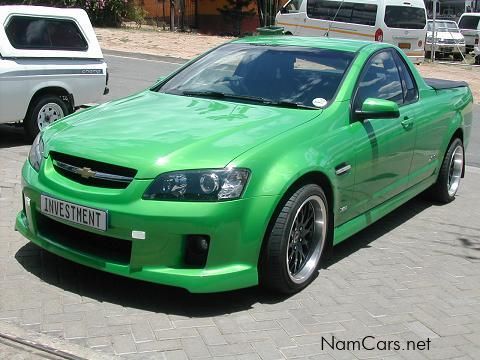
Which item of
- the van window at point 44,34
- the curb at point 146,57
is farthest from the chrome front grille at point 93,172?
the curb at point 146,57

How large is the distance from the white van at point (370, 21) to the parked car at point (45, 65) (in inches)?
479

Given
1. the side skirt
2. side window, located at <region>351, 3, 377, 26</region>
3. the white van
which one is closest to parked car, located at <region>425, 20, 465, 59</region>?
the white van

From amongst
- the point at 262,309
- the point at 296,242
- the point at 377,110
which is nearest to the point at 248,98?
the point at 377,110

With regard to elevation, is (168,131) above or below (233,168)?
above

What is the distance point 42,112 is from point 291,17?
46.2 feet

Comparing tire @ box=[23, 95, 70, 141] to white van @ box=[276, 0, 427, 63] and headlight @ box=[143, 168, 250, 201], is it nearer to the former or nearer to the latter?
headlight @ box=[143, 168, 250, 201]

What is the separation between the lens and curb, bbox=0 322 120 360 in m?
3.42

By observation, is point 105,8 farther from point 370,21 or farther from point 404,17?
point 404,17

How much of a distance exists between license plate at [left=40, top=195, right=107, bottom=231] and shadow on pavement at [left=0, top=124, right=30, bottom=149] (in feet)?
14.9

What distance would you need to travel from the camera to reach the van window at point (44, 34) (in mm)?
7988

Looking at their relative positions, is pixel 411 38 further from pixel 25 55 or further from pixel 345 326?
pixel 345 326

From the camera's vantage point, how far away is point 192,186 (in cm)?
379

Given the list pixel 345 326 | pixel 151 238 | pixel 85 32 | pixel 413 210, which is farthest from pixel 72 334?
pixel 85 32

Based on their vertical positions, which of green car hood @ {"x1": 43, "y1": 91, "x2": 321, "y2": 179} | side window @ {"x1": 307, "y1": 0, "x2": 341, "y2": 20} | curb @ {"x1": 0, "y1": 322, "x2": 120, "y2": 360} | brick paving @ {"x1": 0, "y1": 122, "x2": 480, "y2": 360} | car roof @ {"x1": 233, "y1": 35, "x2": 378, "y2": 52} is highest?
side window @ {"x1": 307, "y1": 0, "x2": 341, "y2": 20}
